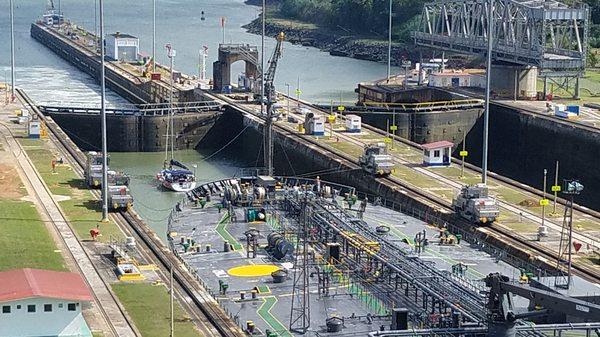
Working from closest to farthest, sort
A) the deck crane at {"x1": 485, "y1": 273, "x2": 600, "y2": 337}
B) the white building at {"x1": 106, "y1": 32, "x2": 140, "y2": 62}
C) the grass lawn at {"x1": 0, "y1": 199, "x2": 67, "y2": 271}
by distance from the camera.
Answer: the deck crane at {"x1": 485, "y1": 273, "x2": 600, "y2": 337}
the grass lawn at {"x1": 0, "y1": 199, "x2": 67, "y2": 271}
the white building at {"x1": 106, "y1": 32, "x2": 140, "y2": 62}

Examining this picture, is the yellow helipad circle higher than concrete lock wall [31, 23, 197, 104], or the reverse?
concrete lock wall [31, 23, 197, 104]

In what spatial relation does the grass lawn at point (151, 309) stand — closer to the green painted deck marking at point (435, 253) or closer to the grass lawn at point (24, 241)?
the grass lawn at point (24, 241)

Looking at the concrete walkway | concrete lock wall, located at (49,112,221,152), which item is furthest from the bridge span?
the concrete walkway

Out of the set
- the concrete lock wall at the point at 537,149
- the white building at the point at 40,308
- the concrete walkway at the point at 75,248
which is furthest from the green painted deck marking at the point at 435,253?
the concrete lock wall at the point at 537,149

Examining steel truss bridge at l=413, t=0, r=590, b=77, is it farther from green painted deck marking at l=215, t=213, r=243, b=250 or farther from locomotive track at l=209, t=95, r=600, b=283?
green painted deck marking at l=215, t=213, r=243, b=250

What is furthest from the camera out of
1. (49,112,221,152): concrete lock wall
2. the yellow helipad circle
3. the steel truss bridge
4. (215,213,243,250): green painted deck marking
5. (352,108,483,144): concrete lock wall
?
the steel truss bridge

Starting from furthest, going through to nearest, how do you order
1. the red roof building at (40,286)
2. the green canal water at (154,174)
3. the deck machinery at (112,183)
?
the green canal water at (154,174) → the deck machinery at (112,183) → the red roof building at (40,286)
